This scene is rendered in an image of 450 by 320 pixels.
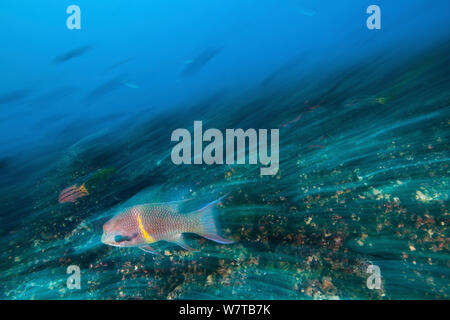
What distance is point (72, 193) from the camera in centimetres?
512

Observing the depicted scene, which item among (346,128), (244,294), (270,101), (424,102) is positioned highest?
(270,101)

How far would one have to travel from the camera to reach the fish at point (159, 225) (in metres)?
2.06

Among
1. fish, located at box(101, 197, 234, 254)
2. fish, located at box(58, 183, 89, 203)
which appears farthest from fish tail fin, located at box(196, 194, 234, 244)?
fish, located at box(58, 183, 89, 203)

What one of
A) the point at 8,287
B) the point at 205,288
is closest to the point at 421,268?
the point at 205,288

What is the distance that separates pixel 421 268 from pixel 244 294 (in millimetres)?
1609

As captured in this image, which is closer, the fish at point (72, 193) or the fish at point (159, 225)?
the fish at point (159, 225)

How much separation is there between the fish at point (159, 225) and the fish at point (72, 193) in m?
3.14

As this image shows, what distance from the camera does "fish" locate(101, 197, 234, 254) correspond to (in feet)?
6.75

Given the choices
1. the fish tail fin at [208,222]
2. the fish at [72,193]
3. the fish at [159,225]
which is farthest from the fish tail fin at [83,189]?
the fish tail fin at [208,222]

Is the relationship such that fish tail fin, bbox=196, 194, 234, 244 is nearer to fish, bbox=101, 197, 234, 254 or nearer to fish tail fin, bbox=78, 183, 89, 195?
fish, bbox=101, 197, 234, 254

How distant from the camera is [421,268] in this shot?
2.03m

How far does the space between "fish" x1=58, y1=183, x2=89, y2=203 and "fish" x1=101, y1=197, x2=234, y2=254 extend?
3138 millimetres

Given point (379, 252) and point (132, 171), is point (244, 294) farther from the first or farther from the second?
point (132, 171)

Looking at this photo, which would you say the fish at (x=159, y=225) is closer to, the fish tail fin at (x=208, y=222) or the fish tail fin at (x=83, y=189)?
the fish tail fin at (x=208, y=222)
